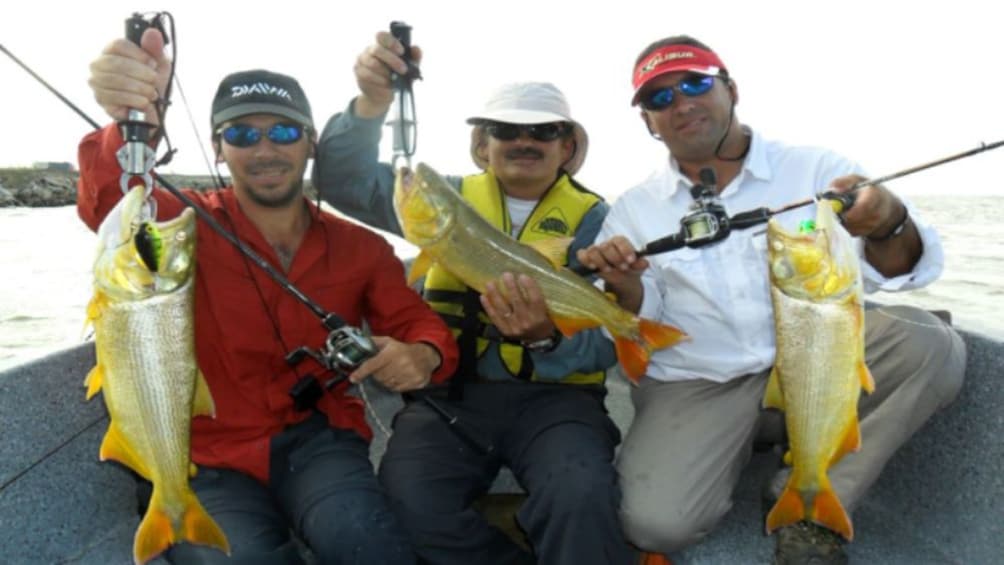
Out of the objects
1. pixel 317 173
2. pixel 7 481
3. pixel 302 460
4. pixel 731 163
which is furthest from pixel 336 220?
pixel 731 163

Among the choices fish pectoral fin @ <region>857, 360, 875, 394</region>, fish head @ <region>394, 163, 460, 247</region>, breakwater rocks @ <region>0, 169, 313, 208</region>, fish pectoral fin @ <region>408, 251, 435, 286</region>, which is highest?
fish head @ <region>394, 163, 460, 247</region>

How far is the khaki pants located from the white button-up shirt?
0.51 feet

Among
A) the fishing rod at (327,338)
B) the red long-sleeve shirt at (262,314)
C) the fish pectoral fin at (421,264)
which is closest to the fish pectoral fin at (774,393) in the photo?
the fishing rod at (327,338)

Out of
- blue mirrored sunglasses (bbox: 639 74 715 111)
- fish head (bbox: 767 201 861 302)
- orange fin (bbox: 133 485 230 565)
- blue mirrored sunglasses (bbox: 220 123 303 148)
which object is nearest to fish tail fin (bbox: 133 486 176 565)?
orange fin (bbox: 133 485 230 565)

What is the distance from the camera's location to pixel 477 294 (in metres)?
4.23

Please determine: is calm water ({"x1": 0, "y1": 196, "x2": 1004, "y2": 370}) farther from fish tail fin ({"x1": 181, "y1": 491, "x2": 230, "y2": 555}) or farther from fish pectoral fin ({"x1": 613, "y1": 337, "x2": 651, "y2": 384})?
fish pectoral fin ({"x1": 613, "y1": 337, "x2": 651, "y2": 384})

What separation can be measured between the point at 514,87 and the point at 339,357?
7.00ft

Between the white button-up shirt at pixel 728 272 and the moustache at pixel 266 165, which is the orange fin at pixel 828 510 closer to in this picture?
the white button-up shirt at pixel 728 272

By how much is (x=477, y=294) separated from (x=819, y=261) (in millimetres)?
1966

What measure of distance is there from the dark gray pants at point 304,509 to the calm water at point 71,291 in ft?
4.12

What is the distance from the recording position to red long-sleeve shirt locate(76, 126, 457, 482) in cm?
346

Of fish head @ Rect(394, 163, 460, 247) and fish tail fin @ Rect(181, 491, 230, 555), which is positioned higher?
fish head @ Rect(394, 163, 460, 247)

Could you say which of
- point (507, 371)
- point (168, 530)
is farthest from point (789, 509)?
point (168, 530)

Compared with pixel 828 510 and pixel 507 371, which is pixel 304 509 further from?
pixel 828 510
